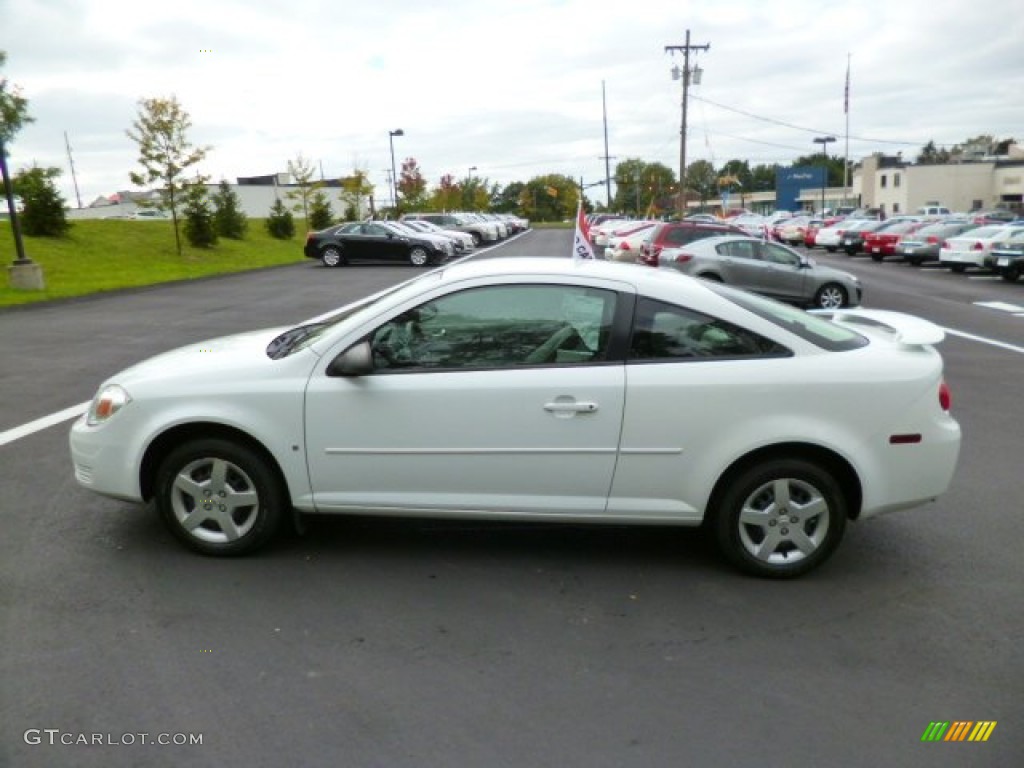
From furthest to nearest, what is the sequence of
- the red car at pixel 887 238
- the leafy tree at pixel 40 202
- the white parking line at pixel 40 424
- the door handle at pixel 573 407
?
the red car at pixel 887 238 < the leafy tree at pixel 40 202 < the white parking line at pixel 40 424 < the door handle at pixel 573 407

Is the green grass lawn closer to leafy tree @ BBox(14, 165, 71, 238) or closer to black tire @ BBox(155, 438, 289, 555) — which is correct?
leafy tree @ BBox(14, 165, 71, 238)

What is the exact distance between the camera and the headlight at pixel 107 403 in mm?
4402

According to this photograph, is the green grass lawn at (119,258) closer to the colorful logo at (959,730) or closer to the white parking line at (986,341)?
the white parking line at (986,341)

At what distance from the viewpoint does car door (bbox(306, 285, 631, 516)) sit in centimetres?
412

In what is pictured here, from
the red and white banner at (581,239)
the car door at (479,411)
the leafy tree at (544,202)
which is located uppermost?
the red and white banner at (581,239)

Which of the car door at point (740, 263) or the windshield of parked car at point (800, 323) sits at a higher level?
the windshield of parked car at point (800, 323)

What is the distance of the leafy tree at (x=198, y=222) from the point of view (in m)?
31.8

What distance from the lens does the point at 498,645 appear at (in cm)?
361

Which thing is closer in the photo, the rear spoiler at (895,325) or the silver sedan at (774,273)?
the rear spoiler at (895,325)

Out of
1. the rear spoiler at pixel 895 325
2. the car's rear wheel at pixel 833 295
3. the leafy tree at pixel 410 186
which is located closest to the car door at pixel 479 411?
the rear spoiler at pixel 895 325

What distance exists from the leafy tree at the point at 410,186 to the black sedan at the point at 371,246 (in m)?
44.0

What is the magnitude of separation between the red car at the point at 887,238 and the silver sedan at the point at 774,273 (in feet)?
53.5

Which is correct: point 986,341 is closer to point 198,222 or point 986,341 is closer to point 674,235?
point 674,235

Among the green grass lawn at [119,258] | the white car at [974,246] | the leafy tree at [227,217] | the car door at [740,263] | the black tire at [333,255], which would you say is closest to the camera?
the car door at [740,263]
